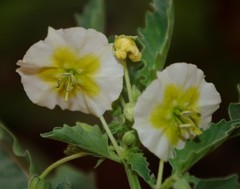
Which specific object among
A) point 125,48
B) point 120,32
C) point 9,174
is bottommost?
point 120,32

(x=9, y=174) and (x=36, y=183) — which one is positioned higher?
(x=36, y=183)

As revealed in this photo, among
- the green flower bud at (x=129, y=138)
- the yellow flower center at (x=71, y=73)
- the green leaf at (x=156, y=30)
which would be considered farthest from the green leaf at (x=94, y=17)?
the green flower bud at (x=129, y=138)

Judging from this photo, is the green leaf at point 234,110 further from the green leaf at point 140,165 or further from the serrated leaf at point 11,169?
the serrated leaf at point 11,169

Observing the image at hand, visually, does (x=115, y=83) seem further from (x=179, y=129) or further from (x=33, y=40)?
(x=33, y=40)

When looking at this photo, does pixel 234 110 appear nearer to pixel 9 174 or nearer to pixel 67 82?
pixel 67 82

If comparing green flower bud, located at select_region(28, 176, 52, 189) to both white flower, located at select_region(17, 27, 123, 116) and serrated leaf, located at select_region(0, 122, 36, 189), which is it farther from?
serrated leaf, located at select_region(0, 122, 36, 189)

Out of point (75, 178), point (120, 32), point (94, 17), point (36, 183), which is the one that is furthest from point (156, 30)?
point (120, 32)
